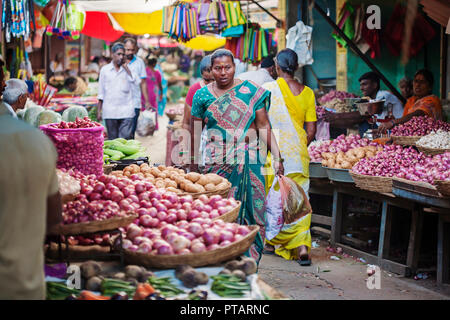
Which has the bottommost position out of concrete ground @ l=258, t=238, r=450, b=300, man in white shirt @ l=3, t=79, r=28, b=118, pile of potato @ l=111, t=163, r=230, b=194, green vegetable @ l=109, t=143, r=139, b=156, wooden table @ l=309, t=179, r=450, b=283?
concrete ground @ l=258, t=238, r=450, b=300

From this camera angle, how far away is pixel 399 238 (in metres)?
7.18

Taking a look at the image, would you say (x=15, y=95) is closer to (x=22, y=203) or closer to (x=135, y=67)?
(x=22, y=203)

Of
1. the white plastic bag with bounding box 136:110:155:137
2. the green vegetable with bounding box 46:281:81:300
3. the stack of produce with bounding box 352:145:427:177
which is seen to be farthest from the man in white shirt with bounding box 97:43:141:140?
the green vegetable with bounding box 46:281:81:300

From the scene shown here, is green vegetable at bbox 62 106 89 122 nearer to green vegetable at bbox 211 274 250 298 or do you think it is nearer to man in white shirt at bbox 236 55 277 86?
man in white shirt at bbox 236 55 277 86

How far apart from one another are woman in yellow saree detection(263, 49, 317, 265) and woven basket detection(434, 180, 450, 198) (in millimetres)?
1865

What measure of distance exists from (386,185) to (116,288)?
12.6 feet

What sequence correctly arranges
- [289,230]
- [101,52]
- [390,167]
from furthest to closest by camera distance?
[101,52]
[289,230]
[390,167]

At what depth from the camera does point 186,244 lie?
3.22 metres

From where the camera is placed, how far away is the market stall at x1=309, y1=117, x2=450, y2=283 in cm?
555

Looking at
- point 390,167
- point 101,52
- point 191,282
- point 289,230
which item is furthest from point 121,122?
point 101,52

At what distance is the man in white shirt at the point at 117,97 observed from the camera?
10.5 m
